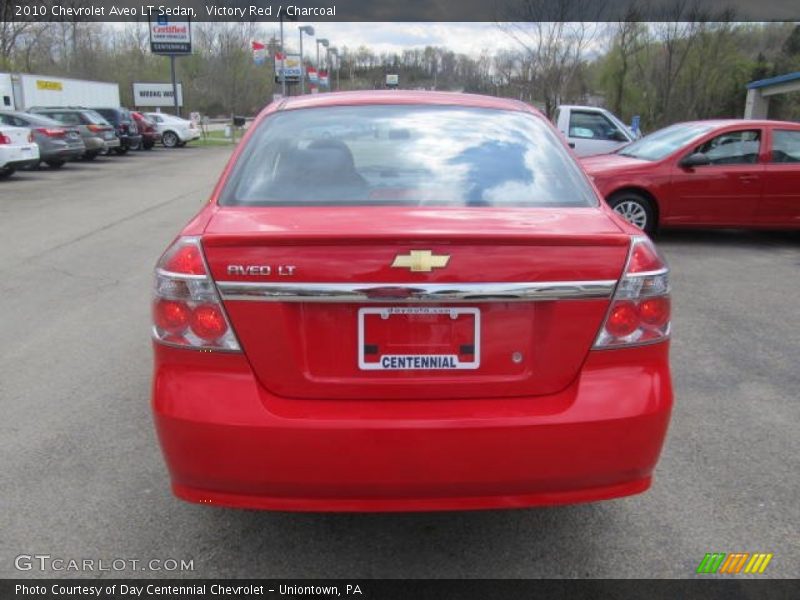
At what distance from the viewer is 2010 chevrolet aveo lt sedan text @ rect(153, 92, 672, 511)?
2301 millimetres

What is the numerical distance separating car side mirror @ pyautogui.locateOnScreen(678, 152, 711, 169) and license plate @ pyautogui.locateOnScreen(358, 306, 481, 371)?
7729 millimetres

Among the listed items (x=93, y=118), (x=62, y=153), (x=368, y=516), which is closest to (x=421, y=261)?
(x=368, y=516)

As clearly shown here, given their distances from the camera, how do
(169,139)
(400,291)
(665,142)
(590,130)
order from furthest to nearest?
(169,139) → (590,130) → (665,142) → (400,291)

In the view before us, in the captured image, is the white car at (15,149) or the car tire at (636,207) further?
the white car at (15,149)

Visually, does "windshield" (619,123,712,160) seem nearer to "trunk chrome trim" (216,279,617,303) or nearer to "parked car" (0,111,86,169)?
"trunk chrome trim" (216,279,617,303)

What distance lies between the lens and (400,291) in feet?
7.49

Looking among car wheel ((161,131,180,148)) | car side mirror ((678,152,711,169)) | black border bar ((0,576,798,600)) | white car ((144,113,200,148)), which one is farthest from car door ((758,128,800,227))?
car wheel ((161,131,180,148))

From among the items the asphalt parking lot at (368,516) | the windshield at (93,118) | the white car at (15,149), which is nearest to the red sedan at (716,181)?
the asphalt parking lot at (368,516)

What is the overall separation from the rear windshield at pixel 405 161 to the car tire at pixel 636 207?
6.02 meters

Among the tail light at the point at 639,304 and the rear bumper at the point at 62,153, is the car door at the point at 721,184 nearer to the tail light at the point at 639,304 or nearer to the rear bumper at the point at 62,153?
the tail light at the point at 639,304

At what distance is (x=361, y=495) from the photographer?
2.36m

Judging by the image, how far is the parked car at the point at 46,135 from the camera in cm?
1950

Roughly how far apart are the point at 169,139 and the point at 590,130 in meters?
26.0

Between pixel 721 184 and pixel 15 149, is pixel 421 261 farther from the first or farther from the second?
pixel 15 149
